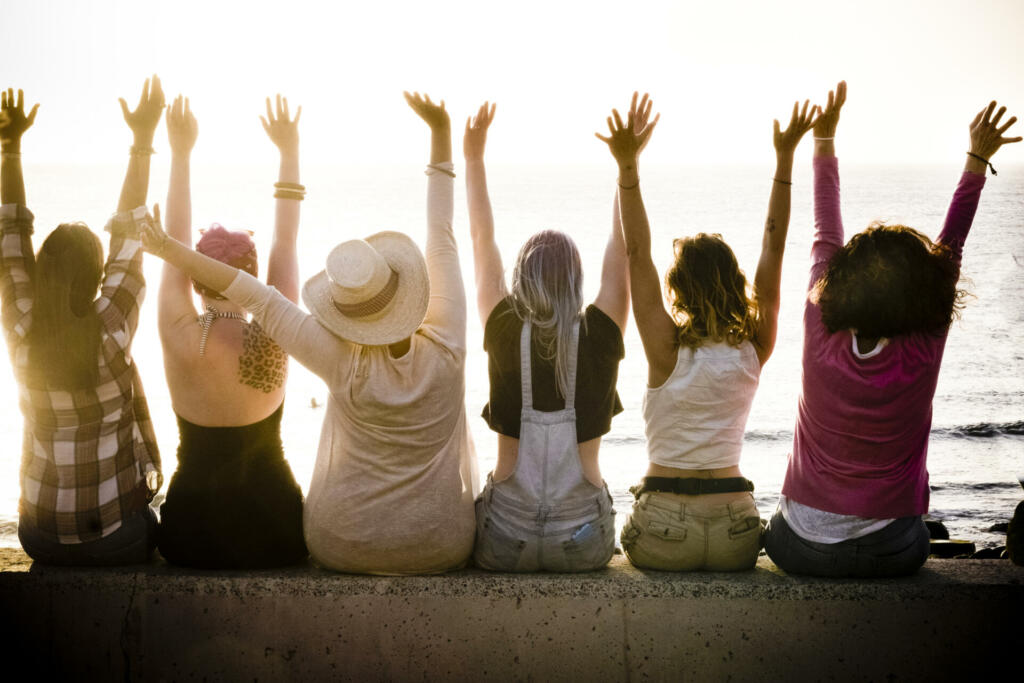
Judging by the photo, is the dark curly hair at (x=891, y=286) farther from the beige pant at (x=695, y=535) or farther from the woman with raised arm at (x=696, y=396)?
the beige pant at (x=695, y=535)

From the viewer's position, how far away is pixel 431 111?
358cm

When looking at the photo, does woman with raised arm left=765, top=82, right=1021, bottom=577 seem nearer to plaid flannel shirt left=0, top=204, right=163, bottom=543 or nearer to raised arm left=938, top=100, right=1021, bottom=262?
raised arm left=938, top=100, right=1021, bottom=262

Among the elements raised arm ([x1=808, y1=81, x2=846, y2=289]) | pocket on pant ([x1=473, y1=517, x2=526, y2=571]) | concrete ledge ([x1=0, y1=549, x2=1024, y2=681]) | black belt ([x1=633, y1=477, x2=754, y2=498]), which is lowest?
concrete ledge ([x1=0, y1=549, x2=1024, y2=681])

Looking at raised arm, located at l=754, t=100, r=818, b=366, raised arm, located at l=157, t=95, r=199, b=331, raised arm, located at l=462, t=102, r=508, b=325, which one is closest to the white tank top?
raised arm, located at l=754, t=100, r=818, b=366

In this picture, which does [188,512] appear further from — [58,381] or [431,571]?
[431,571]

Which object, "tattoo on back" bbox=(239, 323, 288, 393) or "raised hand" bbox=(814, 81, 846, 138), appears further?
"raised hand" bbox=(814, 81, 846, 138)

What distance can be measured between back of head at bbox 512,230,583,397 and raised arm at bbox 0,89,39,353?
1788 millimetres

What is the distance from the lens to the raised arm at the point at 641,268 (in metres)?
3.29

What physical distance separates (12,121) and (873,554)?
3696 mm

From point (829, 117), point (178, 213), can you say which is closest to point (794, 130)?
point (829, 117)

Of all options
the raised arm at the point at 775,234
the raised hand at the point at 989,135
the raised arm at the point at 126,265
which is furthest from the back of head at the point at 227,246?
the raised hand at the point at 989,135

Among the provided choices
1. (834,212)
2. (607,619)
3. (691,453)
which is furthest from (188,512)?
(834,212)

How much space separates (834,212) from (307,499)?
2283 millimetres

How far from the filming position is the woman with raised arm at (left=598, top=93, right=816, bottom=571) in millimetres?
3279
